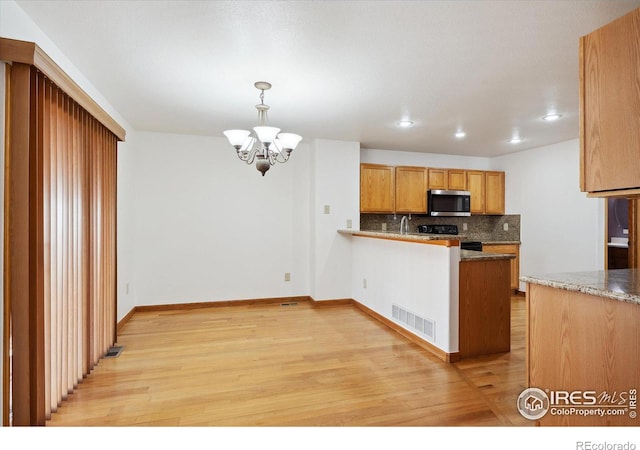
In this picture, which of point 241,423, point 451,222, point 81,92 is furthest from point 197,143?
point 451,222

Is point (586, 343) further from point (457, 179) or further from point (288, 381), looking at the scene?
point (457, 179)

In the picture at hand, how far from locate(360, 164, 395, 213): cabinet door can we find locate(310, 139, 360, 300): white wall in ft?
0.46

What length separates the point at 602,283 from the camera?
4.89 ft

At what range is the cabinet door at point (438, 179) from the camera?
530 cm

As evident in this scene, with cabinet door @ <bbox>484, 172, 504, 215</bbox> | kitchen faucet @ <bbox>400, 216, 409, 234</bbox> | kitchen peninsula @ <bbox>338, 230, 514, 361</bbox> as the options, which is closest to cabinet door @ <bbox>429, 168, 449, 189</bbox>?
cabinet door @ <bbox>484, 172, 504, 215</bbox>

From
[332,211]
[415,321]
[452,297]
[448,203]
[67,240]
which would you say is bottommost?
[415,321]

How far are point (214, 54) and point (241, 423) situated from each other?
92.0 inches

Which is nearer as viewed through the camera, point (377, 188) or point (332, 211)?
point (332, 211)

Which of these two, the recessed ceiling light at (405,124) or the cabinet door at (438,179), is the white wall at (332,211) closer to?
the recessed ceiling light at (405,124)

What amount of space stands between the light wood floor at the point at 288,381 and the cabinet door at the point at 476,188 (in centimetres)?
240

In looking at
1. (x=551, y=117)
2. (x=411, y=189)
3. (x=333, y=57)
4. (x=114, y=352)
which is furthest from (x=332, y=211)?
(x=114, y=352)

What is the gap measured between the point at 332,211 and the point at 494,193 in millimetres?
2977
